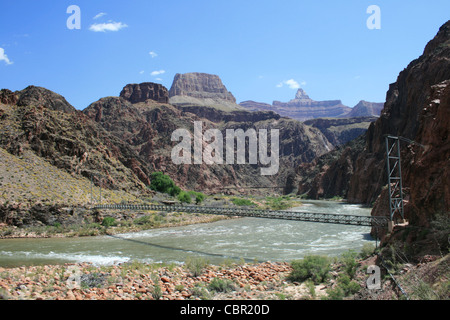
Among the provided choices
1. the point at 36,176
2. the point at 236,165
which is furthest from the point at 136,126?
the point at 36,176

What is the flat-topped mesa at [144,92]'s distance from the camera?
168m

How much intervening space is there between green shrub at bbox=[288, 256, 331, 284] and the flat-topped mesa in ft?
532

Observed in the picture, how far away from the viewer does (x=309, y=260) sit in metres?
15.9

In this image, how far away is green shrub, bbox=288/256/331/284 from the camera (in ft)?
49.2

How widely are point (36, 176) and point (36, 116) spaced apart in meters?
15.8

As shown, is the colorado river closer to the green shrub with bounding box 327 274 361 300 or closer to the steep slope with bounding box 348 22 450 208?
the green shrub with bounding box 327 274 361 300

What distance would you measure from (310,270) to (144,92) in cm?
16507

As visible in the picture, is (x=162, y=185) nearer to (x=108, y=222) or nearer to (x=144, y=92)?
(x=108, y=222)

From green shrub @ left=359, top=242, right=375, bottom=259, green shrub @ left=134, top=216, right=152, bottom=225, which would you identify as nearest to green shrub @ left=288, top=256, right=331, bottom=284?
green shrub @ left=359, top=242, right=375, bottom=259

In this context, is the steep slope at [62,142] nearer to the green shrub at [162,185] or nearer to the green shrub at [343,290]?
the green shrub at [162,185]

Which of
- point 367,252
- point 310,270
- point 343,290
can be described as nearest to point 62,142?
point 310,270

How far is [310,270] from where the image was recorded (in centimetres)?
1530
